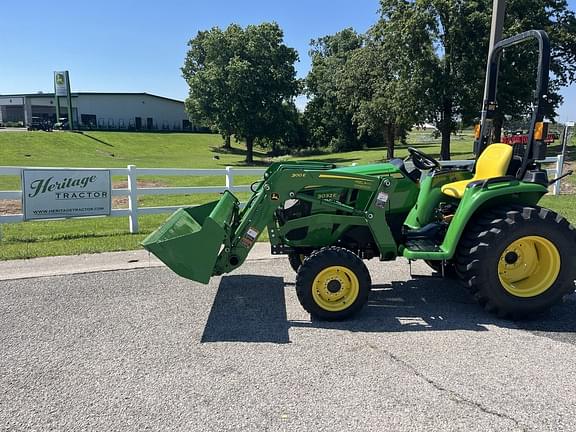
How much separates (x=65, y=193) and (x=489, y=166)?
22.0ft

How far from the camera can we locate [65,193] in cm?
805

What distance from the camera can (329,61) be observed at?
160 feet

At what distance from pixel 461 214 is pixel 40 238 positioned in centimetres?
691

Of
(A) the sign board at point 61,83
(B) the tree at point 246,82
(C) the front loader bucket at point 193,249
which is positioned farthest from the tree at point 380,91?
(A) the sign board at point 61,83

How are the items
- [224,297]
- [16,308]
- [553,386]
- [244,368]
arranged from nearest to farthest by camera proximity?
[553,386] → [244,368] → [16,308] → [224,297]

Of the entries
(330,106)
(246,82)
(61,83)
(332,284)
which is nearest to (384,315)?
(332,284)

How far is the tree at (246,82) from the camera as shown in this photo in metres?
41.2

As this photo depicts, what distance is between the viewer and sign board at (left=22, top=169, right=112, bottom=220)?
7789 mm

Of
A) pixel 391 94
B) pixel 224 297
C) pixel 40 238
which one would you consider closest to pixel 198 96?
pixel 391 94

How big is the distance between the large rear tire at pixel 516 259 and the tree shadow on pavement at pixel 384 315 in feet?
0.71

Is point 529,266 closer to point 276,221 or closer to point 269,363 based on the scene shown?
point 276,221

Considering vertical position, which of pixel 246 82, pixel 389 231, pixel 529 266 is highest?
pixel 246 82

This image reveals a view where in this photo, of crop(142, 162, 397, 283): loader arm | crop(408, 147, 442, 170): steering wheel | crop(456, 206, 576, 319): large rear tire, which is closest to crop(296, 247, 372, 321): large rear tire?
crop(142, 162, 397, 283): loader arm

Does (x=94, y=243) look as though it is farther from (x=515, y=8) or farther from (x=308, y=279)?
(x=515, y=8)
